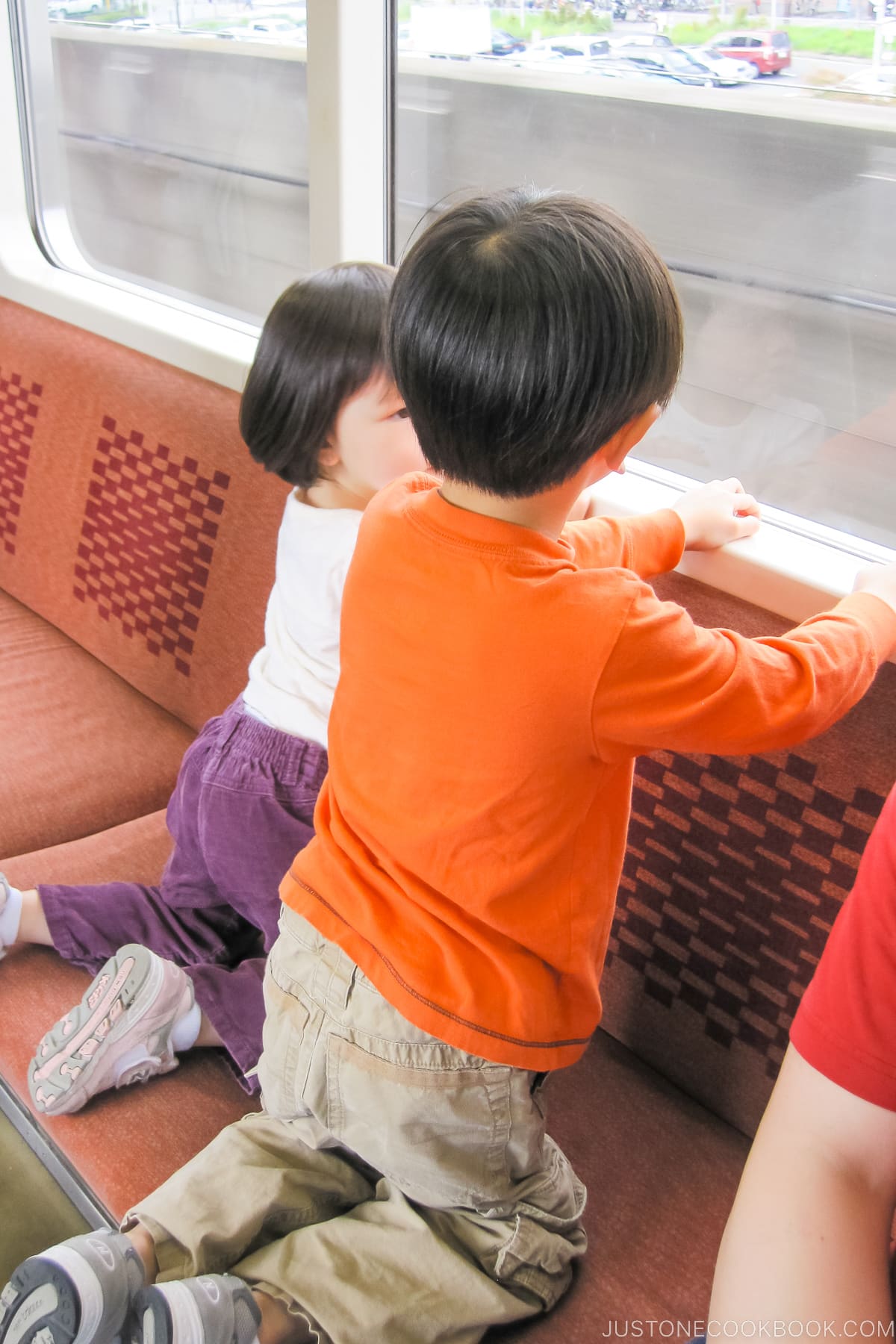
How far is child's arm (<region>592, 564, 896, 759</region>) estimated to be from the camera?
91 cm

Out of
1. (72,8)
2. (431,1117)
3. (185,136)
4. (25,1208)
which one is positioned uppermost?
(72,8)

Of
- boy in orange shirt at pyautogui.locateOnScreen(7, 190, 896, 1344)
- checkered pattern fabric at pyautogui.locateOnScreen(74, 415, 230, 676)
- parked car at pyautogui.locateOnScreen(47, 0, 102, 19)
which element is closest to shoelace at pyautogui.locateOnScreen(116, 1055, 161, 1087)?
boy in orange shirt at pyautogui.locateOnScreen(7, 190, 896, 1344)

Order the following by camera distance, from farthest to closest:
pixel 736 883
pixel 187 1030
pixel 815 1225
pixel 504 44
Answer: pixel 504 44 → pixel 187 1030 → pixel 736 883 → pixel 815 1225

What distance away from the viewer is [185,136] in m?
3.26

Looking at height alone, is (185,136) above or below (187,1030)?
above

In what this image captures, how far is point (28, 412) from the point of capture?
240 centimetres

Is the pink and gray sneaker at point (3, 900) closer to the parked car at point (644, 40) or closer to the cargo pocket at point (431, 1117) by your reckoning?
the cargo pocket at point (431, 1117)

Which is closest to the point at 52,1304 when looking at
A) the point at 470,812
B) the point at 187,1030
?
the point at 187,1030

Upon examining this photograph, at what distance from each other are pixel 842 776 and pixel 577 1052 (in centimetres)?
40

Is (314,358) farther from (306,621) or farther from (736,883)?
(736,883)

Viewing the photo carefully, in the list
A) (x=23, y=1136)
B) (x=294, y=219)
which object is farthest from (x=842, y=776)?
(x=294, y=219)

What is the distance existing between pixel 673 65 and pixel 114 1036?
1.52 metres

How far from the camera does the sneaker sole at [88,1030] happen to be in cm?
131

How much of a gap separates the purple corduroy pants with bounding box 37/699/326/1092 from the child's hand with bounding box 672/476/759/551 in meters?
0.57
